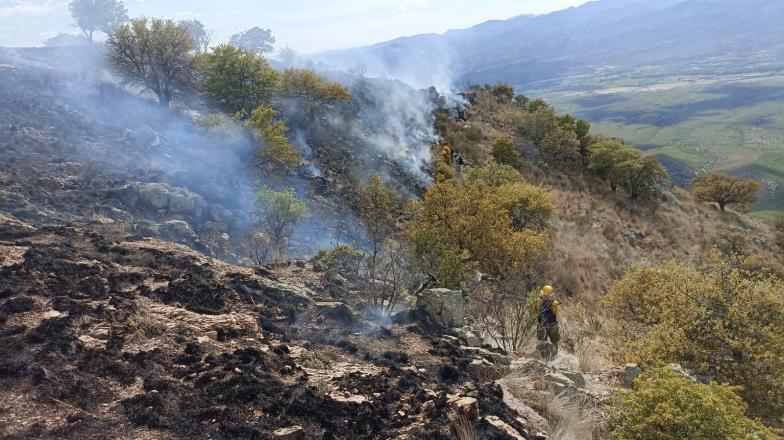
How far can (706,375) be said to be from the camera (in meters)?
5.73

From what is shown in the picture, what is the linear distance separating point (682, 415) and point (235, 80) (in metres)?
16.0

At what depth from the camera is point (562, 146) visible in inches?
1168

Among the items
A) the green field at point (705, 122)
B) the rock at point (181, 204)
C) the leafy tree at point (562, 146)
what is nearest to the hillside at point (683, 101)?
the green field at point (705, 122)

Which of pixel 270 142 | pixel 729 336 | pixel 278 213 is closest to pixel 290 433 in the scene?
pixel 729 336

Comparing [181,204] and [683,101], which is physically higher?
[181,204]

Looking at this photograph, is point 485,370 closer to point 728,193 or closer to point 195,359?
point 195,359

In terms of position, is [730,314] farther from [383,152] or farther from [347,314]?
[383,152]

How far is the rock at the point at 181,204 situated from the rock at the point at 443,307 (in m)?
5.82

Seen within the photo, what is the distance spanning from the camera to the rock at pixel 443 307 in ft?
23.5

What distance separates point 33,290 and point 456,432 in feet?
15.4

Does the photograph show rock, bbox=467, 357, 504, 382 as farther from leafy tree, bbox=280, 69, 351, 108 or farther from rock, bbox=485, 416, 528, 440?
leafy tree, bbox=280, 69, 351, 108

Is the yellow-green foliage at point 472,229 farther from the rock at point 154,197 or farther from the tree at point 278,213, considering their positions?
the rock at point 154,197

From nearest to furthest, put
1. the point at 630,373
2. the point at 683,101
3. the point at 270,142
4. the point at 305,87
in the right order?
the point at 630,373 < the point at 270,142 < the point at 305,87 < the point at 683,101

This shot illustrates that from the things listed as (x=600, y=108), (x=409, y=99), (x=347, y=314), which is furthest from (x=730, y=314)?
(x=600, y=108)
